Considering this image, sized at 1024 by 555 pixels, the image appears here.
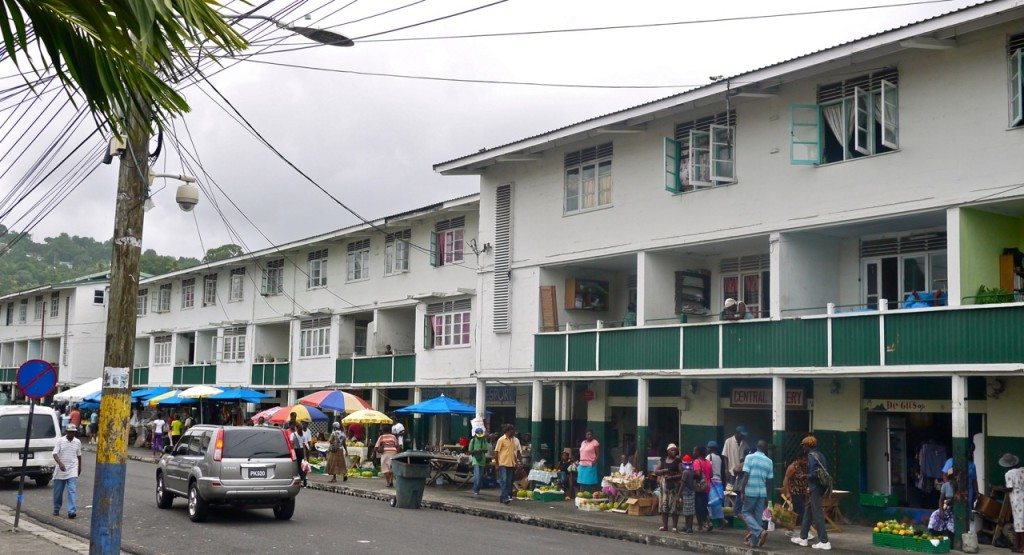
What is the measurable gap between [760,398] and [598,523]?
5.82 metres

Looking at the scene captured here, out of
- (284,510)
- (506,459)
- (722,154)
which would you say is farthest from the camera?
(506,459)

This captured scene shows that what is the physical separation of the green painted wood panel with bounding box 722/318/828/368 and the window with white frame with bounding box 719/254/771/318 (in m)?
1.84

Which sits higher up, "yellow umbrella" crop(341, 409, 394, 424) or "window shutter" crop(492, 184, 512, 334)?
"window shutter" crop(492, 184, 512, 334)

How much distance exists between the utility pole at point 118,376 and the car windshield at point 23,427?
15.2 metres

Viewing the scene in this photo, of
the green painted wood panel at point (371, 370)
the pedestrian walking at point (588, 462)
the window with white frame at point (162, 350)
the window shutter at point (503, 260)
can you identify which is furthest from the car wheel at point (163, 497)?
the window with white frame at point (162, 350)

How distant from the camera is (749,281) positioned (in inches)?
1000

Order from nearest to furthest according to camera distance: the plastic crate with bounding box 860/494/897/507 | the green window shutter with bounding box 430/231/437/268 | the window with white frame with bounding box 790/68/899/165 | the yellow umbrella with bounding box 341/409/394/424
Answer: the window with white frame with bounding box 790/68/899/165 → the plastic crate with bounding box 860/494/897/507 → the yellow umbrella with bounding box 341/409/394/424 → the green window shutter with bounding box 430/231/437/268

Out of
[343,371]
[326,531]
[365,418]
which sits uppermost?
[343,371]

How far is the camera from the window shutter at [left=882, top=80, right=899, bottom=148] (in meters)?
20.2

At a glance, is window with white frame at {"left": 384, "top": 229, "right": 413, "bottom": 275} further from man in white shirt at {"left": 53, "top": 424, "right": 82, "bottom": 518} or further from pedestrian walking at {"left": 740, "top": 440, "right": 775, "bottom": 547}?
pedestrian walking at {"left": 740, "top": 440, "right": 775, "bottom": 547}

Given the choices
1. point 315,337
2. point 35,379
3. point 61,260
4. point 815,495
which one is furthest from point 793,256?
point 61,260

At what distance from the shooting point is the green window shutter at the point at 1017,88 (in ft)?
58.9

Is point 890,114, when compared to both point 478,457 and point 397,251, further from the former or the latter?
point 397,251

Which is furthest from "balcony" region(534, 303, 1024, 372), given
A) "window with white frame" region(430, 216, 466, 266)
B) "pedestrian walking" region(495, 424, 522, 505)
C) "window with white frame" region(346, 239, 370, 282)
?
"window with white frame" region(346, 239, 370, 282)
